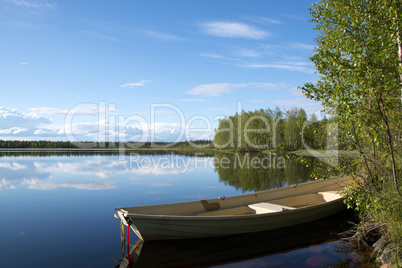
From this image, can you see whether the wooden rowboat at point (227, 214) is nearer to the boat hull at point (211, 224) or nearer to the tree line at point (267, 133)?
the boat hull at point (211, 224)

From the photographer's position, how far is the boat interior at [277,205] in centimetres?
1116

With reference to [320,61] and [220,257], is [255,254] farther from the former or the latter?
[320,61]

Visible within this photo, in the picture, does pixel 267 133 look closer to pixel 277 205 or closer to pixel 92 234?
pixel 277 205

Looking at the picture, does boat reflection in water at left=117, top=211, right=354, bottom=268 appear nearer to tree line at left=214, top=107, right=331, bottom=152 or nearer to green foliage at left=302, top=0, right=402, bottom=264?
green foliage at left=302, top=0, right=402, bottom=264

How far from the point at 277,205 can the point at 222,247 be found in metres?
3.50

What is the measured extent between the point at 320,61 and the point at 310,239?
5.94 meters

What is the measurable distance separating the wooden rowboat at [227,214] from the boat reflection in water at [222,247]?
0.23 metres

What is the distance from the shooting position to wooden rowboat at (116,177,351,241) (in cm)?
879

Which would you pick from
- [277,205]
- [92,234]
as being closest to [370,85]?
[277,205]

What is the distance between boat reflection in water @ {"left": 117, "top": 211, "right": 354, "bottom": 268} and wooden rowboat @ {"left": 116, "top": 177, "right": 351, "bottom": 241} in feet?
0.74

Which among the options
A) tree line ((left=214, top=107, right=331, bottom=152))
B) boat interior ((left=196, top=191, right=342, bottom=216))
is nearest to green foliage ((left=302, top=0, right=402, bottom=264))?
boat interior ((left=196, top=191, right=342, bottom=216))

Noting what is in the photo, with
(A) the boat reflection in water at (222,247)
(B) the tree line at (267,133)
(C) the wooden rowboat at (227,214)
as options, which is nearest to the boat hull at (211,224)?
(C) the wooden rowboat at (227,214)

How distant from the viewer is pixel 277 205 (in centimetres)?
1173

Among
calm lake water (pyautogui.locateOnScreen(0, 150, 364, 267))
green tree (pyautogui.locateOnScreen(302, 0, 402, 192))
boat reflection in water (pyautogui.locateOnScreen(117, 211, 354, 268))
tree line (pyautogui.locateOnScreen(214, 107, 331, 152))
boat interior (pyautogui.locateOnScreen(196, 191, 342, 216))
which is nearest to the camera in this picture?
green tree (pyautogui.locateOnScreen(302, 0, 402, 192))
